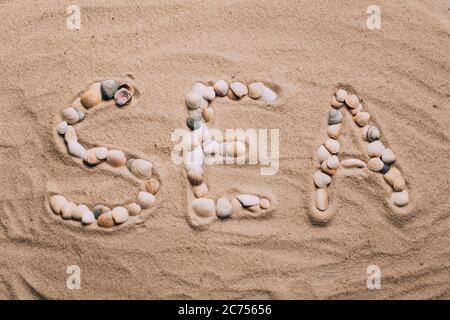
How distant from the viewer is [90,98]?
284 centimetres

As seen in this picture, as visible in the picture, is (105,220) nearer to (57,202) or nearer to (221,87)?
(57,202)

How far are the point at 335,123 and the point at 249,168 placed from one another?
530 mm

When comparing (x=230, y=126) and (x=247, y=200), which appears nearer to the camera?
(x=247, y=200)

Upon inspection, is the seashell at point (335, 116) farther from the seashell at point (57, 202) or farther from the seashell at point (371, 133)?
the seashell at point (57, 202)

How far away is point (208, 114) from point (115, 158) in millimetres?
546

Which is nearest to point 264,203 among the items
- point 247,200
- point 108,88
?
point 247,200

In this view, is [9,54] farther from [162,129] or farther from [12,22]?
Result: [162,129]

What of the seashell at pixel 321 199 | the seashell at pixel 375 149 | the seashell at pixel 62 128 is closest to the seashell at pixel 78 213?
the seashell at pixel 62 128

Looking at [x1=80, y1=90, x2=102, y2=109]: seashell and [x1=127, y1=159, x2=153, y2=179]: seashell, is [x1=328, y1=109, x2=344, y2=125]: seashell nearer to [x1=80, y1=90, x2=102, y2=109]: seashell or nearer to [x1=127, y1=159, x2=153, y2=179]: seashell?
[x1=127, y1=159, x2=153, y2=179]: seashell

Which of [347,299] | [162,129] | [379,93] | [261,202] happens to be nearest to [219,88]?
[162,129]

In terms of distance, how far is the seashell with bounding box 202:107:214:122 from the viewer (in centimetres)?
287

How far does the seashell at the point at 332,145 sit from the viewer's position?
285 cm

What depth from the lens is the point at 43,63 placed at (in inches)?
114

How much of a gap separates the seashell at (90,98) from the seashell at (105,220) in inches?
23.1
